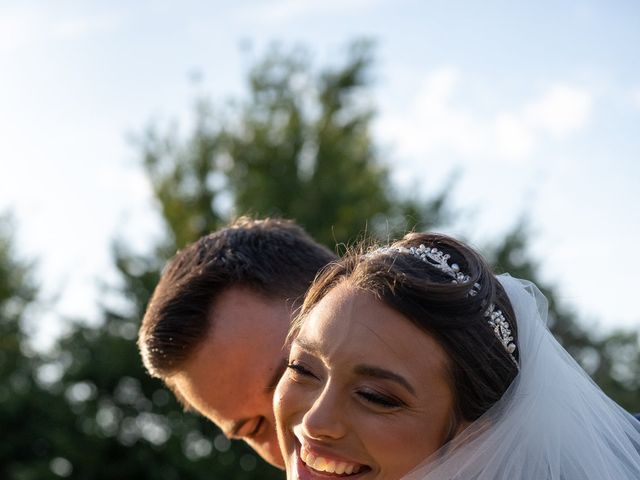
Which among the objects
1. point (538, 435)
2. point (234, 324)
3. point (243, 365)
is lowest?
point (243, 365)

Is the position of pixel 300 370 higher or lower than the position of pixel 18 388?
higher

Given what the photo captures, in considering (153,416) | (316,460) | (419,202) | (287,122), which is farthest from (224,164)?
(316,460)

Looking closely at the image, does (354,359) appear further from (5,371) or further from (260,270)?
(5,371)

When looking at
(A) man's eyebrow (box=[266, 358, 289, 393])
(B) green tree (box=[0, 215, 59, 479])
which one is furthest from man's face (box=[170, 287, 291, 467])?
(B) green tree (box=[0, 215, 59, 479])

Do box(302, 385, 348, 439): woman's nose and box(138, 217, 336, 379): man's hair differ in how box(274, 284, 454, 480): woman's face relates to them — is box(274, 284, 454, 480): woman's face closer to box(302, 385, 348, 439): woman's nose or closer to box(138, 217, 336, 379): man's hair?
box(302, 385, 348, 439): woman's nose

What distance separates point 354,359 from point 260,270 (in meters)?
1.42

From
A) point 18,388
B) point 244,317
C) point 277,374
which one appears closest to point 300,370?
point 277,374

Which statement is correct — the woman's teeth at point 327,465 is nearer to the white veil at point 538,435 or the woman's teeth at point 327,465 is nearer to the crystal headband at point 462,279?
the white veil at point 538,435

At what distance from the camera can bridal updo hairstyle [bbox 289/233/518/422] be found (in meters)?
2.80

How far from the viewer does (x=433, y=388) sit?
277cm

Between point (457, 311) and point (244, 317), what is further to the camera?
point (244, 317)

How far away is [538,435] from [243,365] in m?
1.52

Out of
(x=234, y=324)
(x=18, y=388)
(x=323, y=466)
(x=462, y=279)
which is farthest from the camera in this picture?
(x=18, y=388)

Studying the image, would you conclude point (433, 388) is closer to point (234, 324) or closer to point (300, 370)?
point (300, 370)
